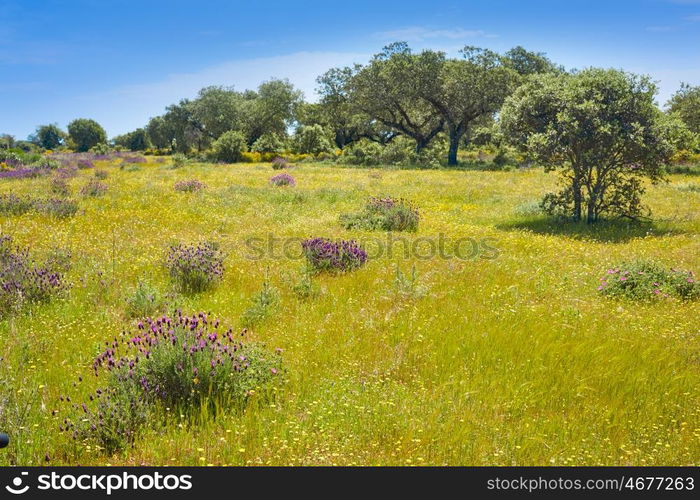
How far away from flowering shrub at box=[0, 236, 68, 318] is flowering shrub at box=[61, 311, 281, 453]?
2883 mm

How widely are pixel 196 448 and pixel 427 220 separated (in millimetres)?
12923

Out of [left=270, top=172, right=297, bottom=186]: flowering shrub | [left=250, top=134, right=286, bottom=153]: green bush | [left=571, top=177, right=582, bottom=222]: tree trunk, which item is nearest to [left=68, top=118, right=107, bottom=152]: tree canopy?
[left=250, top=134, right=286, bottom=153]: green bush

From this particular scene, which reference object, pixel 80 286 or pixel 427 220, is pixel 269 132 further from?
pixel 80 286

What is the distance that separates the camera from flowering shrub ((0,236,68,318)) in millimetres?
6873

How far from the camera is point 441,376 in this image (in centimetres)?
526

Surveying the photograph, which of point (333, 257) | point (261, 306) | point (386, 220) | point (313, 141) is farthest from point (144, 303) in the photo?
point (313, 141)

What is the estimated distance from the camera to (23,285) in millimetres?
7113

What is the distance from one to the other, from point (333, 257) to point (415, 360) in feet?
13.8

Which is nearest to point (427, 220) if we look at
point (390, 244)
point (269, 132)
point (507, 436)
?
point (390, 244)

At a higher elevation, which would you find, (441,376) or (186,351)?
(186,351)

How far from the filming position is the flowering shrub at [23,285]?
6873 mm

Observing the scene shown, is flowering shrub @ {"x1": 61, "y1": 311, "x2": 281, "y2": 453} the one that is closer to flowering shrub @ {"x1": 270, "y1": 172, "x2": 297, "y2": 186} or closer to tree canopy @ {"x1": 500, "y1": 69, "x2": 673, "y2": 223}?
tree canopy @ {"x1": 500, "y1": 69, "x2": 673, "y2": 223}

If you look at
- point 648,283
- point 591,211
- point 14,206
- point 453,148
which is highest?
point 453,148

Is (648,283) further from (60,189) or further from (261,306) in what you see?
(60,189)
